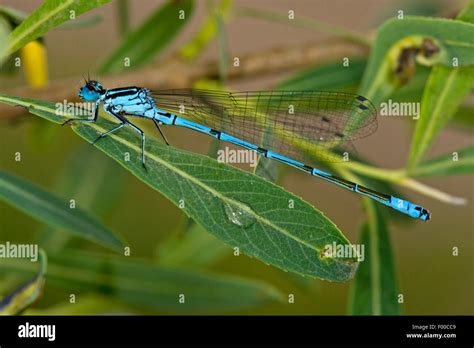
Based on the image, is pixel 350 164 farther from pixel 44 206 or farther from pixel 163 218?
pixel 163 218

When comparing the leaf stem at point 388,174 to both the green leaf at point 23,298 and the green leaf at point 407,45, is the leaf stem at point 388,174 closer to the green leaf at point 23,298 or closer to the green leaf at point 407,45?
the green leaf at point 407,45

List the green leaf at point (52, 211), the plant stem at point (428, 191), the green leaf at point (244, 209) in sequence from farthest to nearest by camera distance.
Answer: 1. the plant stem at point (428, 191)
2. the green leaf at point (52, 211)
3. the green leaf at point (244, 209)

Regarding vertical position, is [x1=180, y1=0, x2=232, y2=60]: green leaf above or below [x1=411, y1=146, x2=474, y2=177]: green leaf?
above

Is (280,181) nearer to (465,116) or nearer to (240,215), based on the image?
(240,215)

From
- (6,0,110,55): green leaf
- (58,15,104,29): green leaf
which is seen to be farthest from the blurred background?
(6,0,110,55): green leaf

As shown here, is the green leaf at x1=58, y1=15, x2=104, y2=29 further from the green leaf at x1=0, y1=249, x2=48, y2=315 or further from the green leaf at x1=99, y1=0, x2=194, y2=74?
the green leaf at x1=0, y1=249, x2=48, y2=315

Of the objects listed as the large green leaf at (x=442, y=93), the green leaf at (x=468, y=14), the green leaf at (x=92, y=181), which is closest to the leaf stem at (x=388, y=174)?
the large green leaf at (x=442, y=93)

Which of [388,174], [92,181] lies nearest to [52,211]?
[92,181]
